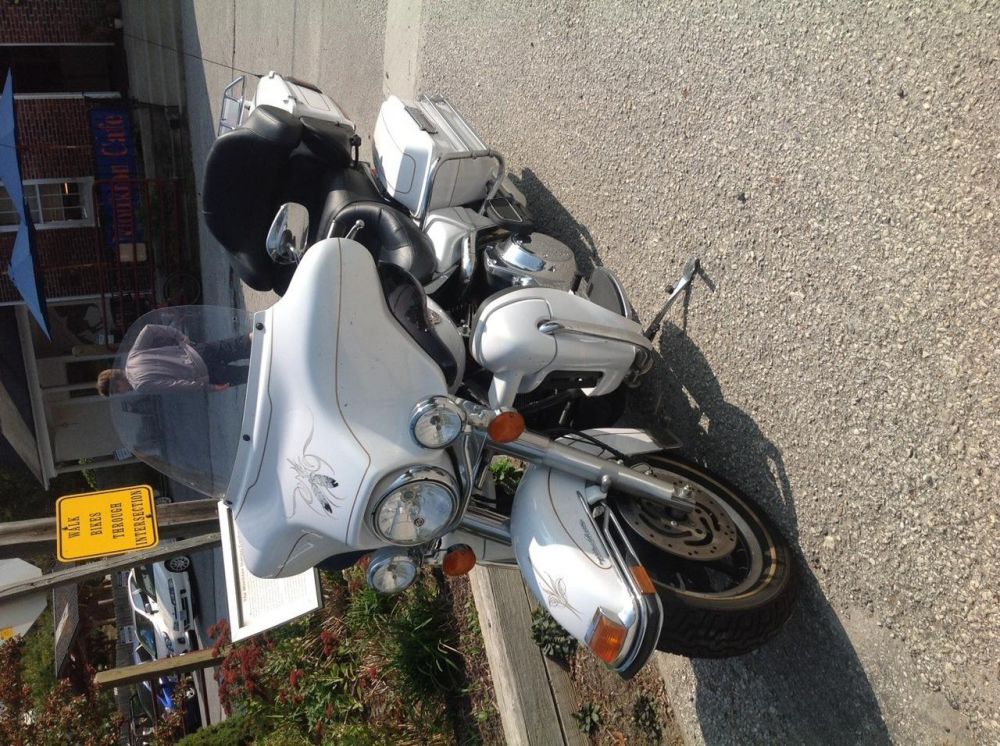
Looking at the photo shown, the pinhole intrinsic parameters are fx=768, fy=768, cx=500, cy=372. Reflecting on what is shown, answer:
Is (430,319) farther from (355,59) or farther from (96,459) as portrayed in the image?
(96,459)

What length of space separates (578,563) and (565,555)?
0.19ft

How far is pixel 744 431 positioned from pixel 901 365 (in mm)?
761

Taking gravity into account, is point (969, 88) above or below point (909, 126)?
above

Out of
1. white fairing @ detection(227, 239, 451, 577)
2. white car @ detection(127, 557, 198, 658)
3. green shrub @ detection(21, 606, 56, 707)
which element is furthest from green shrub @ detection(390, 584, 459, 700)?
white car @ detection(127, 557, 198, 658)

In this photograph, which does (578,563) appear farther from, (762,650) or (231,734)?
(231,734)

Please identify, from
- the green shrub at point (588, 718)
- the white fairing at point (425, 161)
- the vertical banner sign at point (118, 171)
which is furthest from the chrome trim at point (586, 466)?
the vertical banner sign at point (118, 171)

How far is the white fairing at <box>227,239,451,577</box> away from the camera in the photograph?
7.77 ft

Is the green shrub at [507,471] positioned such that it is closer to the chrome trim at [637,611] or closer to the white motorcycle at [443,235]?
the white motorcycle at [443,235]

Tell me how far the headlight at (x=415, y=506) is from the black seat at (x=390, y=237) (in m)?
0.99

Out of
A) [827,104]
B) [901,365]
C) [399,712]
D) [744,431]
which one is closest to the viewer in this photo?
[901,365]

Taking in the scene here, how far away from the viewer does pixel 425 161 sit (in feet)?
13.2

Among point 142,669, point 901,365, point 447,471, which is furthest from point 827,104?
point 142,669

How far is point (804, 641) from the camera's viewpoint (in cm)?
299

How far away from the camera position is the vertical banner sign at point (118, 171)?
1173cm
